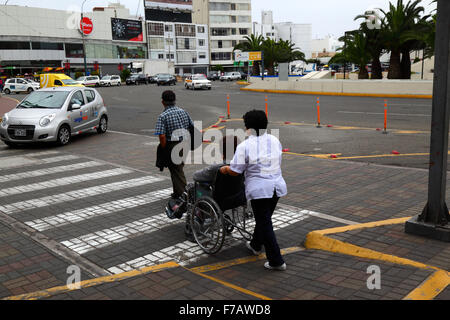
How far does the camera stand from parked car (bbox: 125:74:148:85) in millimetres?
60750

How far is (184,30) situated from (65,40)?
30.8 meters

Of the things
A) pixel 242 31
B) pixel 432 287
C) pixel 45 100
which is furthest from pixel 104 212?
pixel 242 31

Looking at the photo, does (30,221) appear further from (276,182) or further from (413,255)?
(413,255)

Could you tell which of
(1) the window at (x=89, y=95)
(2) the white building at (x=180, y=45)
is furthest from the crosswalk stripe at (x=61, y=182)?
(2) the white building at (x=180, y=45)

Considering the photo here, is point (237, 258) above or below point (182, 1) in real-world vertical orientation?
below

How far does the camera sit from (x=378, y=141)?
42.9 ft

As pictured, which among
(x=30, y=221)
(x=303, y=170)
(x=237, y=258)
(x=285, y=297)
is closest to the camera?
(x=285, y=297)

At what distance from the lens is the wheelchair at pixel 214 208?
5.14m

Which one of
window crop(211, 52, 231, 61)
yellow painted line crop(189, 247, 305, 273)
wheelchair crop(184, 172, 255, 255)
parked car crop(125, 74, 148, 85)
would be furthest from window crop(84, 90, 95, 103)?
window crop(211, 52, 231, 61)

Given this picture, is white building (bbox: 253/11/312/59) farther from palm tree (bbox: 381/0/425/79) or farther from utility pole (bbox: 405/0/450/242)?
utility pole (bbox: 405/0/450/242)

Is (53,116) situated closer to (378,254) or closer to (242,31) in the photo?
(378,254)

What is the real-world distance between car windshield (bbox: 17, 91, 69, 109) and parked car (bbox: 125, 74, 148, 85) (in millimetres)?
47459
